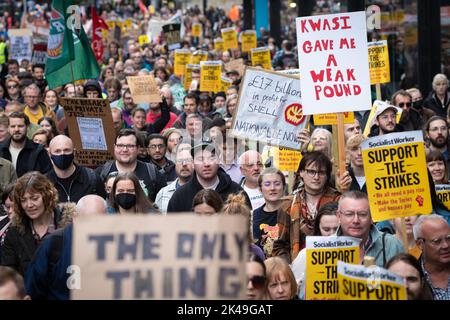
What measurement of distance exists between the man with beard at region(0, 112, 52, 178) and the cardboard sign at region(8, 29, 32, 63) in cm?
1466

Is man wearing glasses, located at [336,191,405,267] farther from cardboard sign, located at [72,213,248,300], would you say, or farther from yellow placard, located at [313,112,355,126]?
yellow placard, located at [313,112,355,126]

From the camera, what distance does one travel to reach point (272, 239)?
323 inches

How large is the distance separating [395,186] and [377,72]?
684 centimetres

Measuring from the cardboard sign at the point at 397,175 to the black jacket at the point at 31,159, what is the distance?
4.36 m

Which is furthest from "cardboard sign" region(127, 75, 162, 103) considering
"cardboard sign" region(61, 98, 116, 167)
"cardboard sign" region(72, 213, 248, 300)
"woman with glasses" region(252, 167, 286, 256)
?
"cardboard sign" region(72, 213, 248, 300)

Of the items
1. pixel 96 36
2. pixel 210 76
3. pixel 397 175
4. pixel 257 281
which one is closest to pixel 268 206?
pixel 397 175

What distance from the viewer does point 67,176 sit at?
965cm

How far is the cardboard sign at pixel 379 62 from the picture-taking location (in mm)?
14141

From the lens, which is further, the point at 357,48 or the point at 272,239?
the point at 357,48

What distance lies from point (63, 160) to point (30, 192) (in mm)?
2352

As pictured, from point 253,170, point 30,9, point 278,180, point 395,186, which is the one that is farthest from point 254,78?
point 30,9

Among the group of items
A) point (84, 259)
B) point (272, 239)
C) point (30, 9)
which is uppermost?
point (30, 9)

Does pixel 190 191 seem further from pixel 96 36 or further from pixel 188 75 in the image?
pixel 96 36
